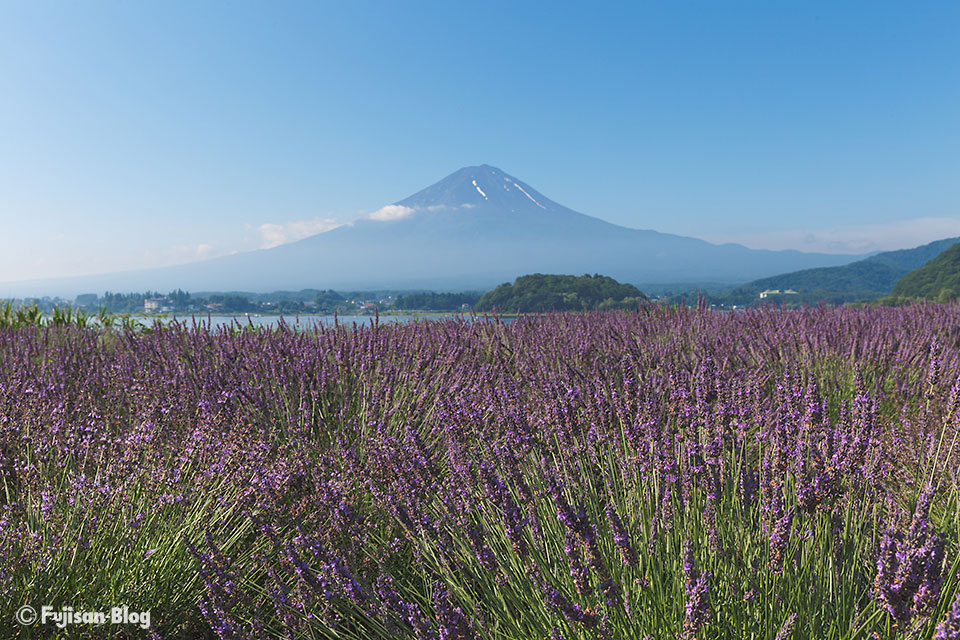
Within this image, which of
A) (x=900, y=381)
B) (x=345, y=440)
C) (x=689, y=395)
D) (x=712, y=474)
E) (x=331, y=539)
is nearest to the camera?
(x=712, y=474)

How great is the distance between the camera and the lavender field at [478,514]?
4.11 ft

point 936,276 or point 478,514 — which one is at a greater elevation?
point 936,276

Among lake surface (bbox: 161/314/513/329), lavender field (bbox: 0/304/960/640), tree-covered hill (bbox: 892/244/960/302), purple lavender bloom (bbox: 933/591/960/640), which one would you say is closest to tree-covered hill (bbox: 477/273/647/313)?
lake surface (bbox: 161/314/513/329)

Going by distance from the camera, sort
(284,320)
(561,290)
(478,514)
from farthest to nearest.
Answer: (561,290), (284,320), (478,514)

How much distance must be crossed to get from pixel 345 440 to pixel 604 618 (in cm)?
174

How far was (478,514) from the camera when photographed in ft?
5.91

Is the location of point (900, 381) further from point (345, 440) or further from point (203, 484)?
point (203, 484)

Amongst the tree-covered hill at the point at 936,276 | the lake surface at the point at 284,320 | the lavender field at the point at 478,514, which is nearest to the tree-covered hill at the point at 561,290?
the lake surface at the point at 284,320

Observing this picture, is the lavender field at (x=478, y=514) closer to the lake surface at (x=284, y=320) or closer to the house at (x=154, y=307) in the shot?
the lake surface at (x=284, y=320)

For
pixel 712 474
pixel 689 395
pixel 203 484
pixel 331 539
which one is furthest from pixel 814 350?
pixel 203 484

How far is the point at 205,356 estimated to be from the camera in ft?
13.6

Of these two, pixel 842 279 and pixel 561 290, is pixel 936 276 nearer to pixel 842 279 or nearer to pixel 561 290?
pixel 561 290

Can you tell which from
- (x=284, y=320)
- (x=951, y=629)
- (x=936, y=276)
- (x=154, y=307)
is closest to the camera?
(x=951, y=629)

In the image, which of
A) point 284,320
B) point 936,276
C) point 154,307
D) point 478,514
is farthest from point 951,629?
point 936,276
